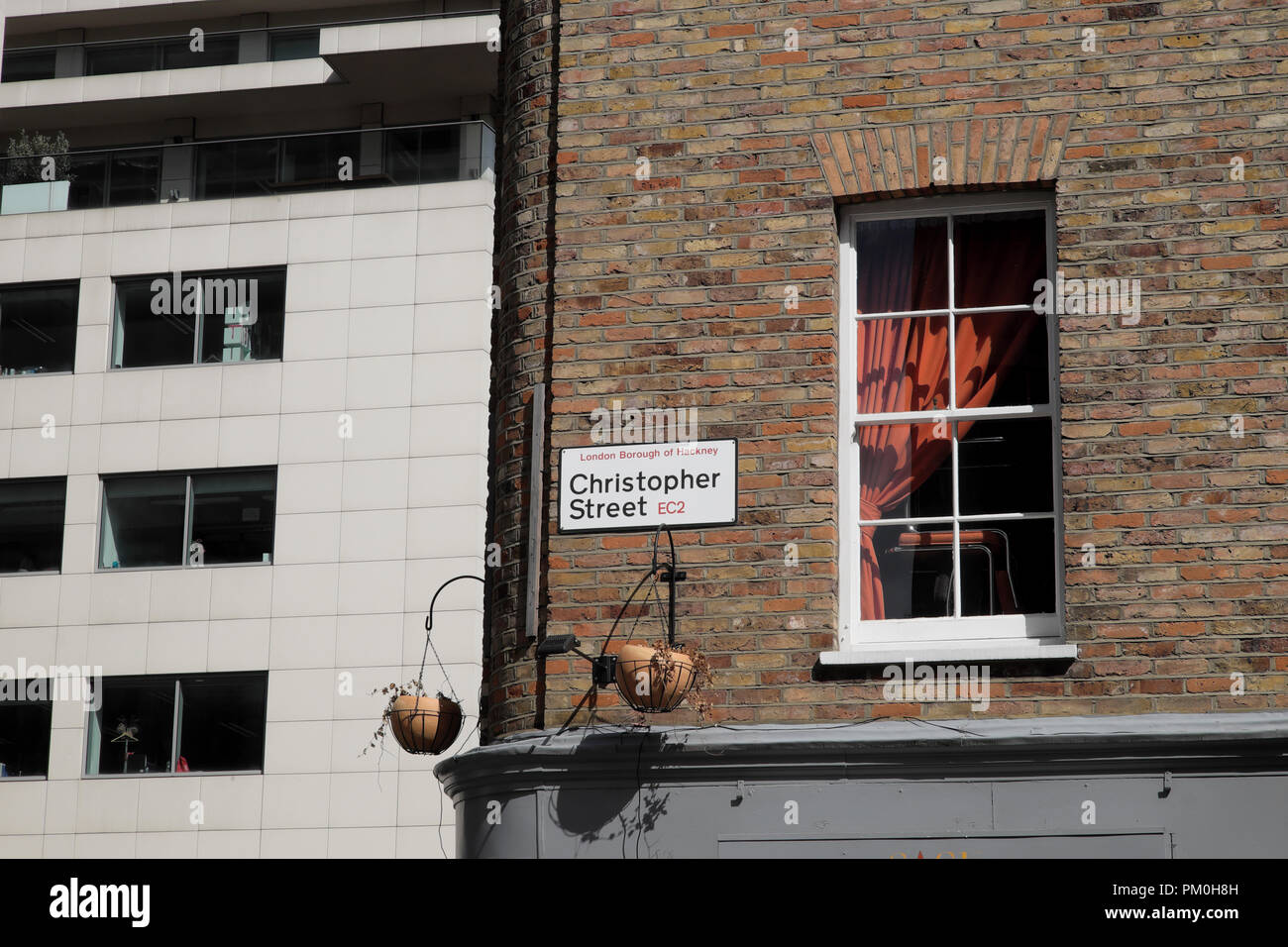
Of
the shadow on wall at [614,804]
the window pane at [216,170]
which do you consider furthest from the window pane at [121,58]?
the shadow on wall at [614,804]

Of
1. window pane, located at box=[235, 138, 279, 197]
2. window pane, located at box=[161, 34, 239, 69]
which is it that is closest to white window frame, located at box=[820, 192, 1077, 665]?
window pane, located at box=[235, 138, 279, 197]

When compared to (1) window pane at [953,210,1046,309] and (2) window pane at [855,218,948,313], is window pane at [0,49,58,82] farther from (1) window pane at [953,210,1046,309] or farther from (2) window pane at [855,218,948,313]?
(1) window pane at [953,210,1046,309]

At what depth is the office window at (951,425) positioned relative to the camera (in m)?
8.14

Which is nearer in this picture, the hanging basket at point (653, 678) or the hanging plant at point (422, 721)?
the hanging basket at point (653, 678)

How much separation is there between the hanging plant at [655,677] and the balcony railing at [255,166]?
23.9 meters

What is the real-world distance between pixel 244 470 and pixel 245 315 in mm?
3051

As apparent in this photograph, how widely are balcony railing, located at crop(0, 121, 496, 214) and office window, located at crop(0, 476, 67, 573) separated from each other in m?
5.45

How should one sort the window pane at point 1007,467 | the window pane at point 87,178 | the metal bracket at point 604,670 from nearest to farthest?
the metal bracket at point 604,670 < the window pane at point 1007,467 < the window pane at point 87,178

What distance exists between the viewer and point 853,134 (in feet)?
28.1

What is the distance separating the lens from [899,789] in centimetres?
758

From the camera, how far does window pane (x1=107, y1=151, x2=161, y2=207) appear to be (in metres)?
31.7

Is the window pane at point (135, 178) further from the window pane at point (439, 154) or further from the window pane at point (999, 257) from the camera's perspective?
the window pane at point (999, 257)
